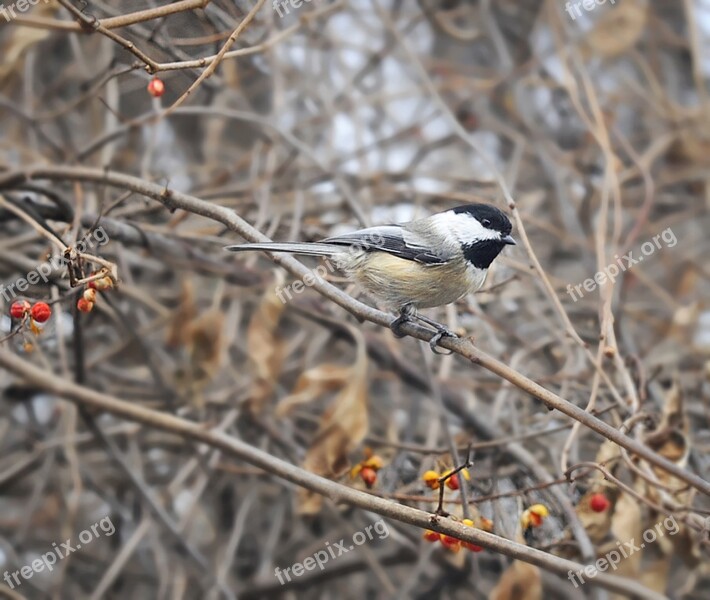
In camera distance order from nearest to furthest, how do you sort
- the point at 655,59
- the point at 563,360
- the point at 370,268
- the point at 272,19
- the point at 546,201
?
the point at 370,268
the point at 563,360
the point at 272,19
the point at 546,201
the point at 655,59

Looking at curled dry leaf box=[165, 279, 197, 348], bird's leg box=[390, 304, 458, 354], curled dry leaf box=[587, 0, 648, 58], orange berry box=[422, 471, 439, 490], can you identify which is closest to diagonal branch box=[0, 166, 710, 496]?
bird's leg box=[390, 304, 458, 354]

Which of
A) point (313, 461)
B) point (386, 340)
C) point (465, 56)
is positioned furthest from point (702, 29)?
point (313, 461)

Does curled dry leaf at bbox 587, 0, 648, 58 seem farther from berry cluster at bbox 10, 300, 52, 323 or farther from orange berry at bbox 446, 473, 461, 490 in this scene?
berry cluster at bbox 10, 300, 52, 323

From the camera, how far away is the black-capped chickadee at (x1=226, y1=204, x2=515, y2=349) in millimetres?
2643

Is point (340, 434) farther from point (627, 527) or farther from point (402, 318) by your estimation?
point (627, 527)

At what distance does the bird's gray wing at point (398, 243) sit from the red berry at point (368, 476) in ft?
2.10

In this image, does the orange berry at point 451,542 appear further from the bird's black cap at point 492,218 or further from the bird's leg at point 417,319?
the bird's black cap at point 492,218

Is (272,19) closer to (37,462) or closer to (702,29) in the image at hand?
(37,462)

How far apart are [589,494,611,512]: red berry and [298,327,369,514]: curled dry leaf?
0.72m

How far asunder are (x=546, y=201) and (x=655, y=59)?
49.0 inches

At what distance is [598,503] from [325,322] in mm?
1158

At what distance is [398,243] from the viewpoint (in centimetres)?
278

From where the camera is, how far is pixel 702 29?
525 cm

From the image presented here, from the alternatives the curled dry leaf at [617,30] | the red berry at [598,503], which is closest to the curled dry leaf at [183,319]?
the red berry at [598,503]
